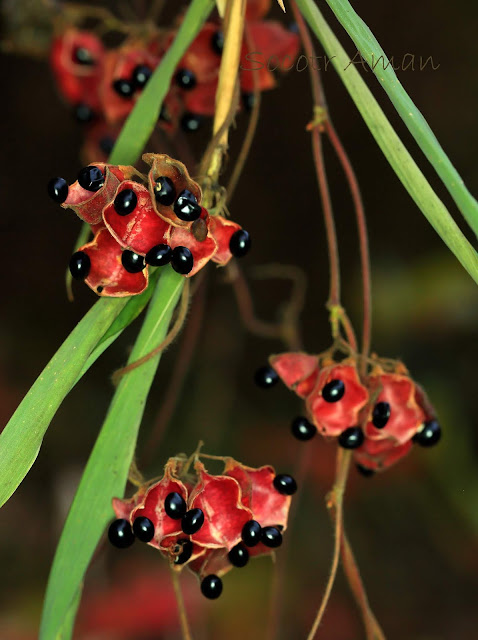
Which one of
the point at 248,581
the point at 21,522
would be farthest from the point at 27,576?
the point at 248,581

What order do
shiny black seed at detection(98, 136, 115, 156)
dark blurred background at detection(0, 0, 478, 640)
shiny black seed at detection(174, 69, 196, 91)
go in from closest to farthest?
shiny black seed at detection(174, 69, 196, 91)
shiny black seed at detection(98, 136, 115, 156)
dark blurred background at detection(0, 0, 478, 640)

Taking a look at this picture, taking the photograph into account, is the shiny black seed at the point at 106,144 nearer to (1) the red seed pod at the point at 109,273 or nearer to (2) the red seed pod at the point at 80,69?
(2) the red seed pod at the point at 80,69

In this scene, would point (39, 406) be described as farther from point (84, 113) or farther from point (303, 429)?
point (84, 113)

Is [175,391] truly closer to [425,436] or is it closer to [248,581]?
[425,436]

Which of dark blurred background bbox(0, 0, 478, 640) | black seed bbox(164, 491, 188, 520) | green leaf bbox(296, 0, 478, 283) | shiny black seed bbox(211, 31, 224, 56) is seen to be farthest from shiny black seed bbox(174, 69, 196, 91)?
dark blurred background bbox(0, 0, 478, 640)

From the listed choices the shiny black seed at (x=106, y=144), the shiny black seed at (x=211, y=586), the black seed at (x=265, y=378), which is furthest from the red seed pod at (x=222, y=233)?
the shiny black seed at (x=106, y=144)

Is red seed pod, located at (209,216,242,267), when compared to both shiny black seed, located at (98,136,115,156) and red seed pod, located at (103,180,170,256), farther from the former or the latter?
shiny black seed, located at (98,136,115,156)

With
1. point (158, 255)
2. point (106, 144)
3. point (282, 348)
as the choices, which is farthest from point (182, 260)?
point (282, 348)
